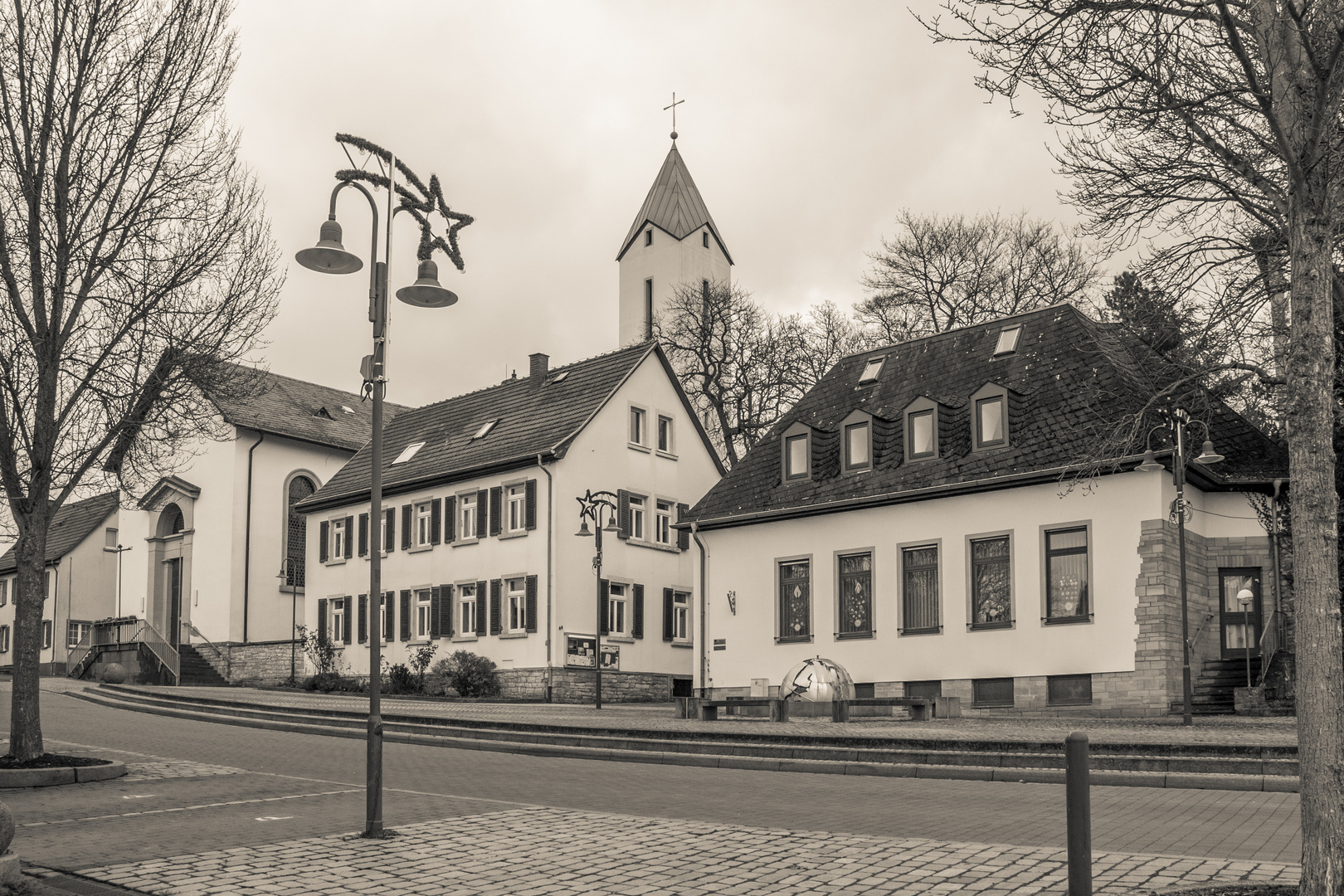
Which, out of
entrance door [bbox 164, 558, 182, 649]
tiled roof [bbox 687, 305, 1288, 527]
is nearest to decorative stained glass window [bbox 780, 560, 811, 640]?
tiled roof [bbox 687, 305, 1288, 527]

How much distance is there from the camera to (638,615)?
38438 millimetres

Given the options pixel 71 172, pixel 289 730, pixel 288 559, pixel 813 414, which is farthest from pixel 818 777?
pixel 288 559

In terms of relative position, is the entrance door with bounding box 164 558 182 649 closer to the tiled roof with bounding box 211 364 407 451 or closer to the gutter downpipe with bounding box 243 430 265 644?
the gutter downpipe with bounding box 243 430 265 644

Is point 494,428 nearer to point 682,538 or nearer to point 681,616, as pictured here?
point 682,538

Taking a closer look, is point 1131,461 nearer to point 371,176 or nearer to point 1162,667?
point 1162,667

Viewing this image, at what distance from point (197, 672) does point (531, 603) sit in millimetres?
15237

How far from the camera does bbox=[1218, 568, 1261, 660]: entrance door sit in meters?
26.6

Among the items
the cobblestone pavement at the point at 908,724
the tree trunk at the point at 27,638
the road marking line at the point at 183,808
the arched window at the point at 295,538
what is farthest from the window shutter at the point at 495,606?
the road marking line at the point at 183,808

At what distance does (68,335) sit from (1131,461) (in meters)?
18.2

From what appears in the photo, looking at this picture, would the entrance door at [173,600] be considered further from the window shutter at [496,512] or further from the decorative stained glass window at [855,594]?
the decorative stained glass window at [855,594]

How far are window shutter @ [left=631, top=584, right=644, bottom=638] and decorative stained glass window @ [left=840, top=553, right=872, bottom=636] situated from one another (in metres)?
9.72

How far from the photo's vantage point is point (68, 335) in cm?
1562

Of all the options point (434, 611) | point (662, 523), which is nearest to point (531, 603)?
point (434, 611)

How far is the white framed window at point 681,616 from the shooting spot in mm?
39938
